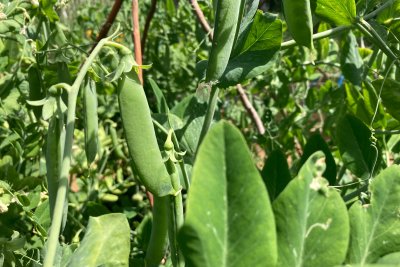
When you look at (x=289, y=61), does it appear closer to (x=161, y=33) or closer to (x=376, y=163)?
(x=161, y=33)

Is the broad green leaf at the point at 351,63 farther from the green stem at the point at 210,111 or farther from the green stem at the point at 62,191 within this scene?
the green stem at the point at 62,191

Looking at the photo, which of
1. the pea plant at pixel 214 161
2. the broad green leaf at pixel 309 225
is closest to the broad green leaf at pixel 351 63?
the pea plant at pixel 214 161

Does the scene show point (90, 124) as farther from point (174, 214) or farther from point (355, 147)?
point (355, 147)

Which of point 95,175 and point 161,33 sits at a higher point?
point 161,33

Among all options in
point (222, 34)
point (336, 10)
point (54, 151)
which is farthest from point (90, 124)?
point (336, 10)

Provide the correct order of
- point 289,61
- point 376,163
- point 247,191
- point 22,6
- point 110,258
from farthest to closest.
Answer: point 289,61 < point 22,6 < point 376,163 < point 110,258 < point 247,191

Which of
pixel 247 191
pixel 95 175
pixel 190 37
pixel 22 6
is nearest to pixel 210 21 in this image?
pixel 190 37
